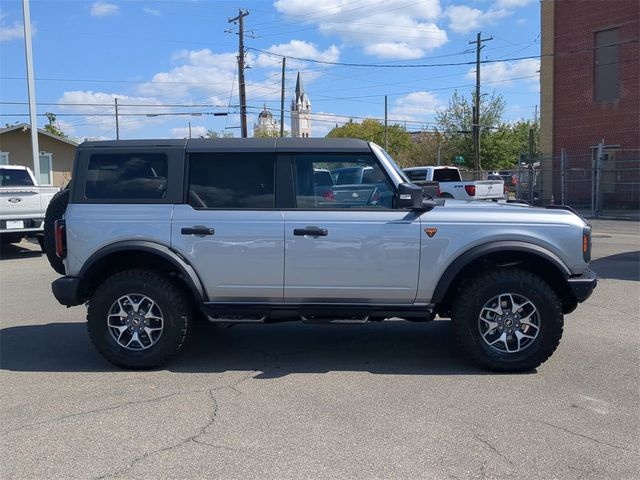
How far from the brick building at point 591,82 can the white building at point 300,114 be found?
6446 cm

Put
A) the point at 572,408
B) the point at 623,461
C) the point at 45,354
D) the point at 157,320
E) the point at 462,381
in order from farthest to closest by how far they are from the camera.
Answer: the point at 45,354
the point at 157,320
the point at 462,381
the point at 572,408
the point at 623,461

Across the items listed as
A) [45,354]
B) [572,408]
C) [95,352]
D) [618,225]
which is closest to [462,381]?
[572,408]

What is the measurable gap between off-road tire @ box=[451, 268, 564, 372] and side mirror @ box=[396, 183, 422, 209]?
85 centimetres

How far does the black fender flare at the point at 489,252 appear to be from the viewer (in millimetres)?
5027

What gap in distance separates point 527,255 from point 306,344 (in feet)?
7.84

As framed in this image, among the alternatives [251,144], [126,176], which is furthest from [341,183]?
[126,176]

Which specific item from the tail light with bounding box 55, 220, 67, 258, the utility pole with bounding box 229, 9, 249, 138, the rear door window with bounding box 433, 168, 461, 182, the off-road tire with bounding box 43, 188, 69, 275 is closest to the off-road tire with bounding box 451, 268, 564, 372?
the tail light with bounding box 55, 220, 67, 258

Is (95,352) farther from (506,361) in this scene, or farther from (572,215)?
(572,215)

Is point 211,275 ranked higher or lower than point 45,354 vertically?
higher

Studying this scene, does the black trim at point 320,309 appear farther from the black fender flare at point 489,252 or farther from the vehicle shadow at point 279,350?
the vehicle shadow at point 279,350

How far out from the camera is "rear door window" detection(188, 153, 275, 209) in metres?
5.34

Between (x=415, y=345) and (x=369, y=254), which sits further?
(x=415, y=345)

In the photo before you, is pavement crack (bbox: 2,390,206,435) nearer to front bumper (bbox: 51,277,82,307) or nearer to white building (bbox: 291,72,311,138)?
front bumper (bbox: 51,277,82,307)

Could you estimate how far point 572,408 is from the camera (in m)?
4.41
